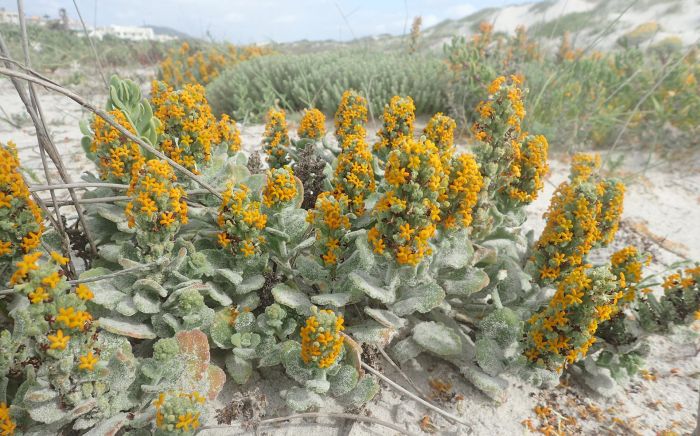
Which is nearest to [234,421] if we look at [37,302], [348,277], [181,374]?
[181,374]

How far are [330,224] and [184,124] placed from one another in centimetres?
129

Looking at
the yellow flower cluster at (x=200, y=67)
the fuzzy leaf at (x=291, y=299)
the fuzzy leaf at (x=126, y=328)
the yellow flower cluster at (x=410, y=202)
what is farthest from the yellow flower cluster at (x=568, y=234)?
the yellow flower cluster at (x=200, y=67)

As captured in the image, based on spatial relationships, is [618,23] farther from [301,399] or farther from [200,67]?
[301,399]

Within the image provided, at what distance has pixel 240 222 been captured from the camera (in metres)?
2.43

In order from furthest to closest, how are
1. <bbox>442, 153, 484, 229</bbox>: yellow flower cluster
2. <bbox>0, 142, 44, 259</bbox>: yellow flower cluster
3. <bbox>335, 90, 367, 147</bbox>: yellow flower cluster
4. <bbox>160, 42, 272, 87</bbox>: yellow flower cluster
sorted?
1. <bbox>160, 42, 272, 87</bbox>: yellow flower cluster
2. <bbox>335, 90, 367, 147</bbox>: yellow flower cluster
3. <bbox>442, 153, 484, 229</bbox>: yellow flower cluster
4. <bbox>0, 142, 44, 259</bbox>: yellow flower cluster

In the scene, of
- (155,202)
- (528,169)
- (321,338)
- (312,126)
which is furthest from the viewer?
(312,126)

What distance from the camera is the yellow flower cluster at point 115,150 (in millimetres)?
2486

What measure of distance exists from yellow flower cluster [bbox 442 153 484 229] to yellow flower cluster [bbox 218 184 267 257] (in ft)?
3.52

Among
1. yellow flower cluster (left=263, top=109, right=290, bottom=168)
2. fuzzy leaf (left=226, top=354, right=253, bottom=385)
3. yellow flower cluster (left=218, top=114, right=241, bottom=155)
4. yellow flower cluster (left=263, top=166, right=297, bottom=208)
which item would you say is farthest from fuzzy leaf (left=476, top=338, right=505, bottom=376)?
yellow flower cluster (left=218, top=114, right=241, bottom=155)

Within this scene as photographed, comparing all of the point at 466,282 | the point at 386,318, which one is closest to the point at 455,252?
the point at 466,282

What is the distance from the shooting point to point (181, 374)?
90.1 inches

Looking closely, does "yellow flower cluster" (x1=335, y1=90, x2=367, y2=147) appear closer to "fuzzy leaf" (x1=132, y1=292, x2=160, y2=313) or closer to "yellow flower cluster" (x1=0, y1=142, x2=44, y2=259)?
"fuzzy leaf" (x1=132, y1=292, x2=160, y2=313)

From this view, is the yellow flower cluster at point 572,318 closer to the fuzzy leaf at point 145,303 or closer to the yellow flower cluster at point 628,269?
the yellow flower cluster at point 628,269

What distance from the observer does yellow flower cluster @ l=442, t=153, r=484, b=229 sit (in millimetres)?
2336
